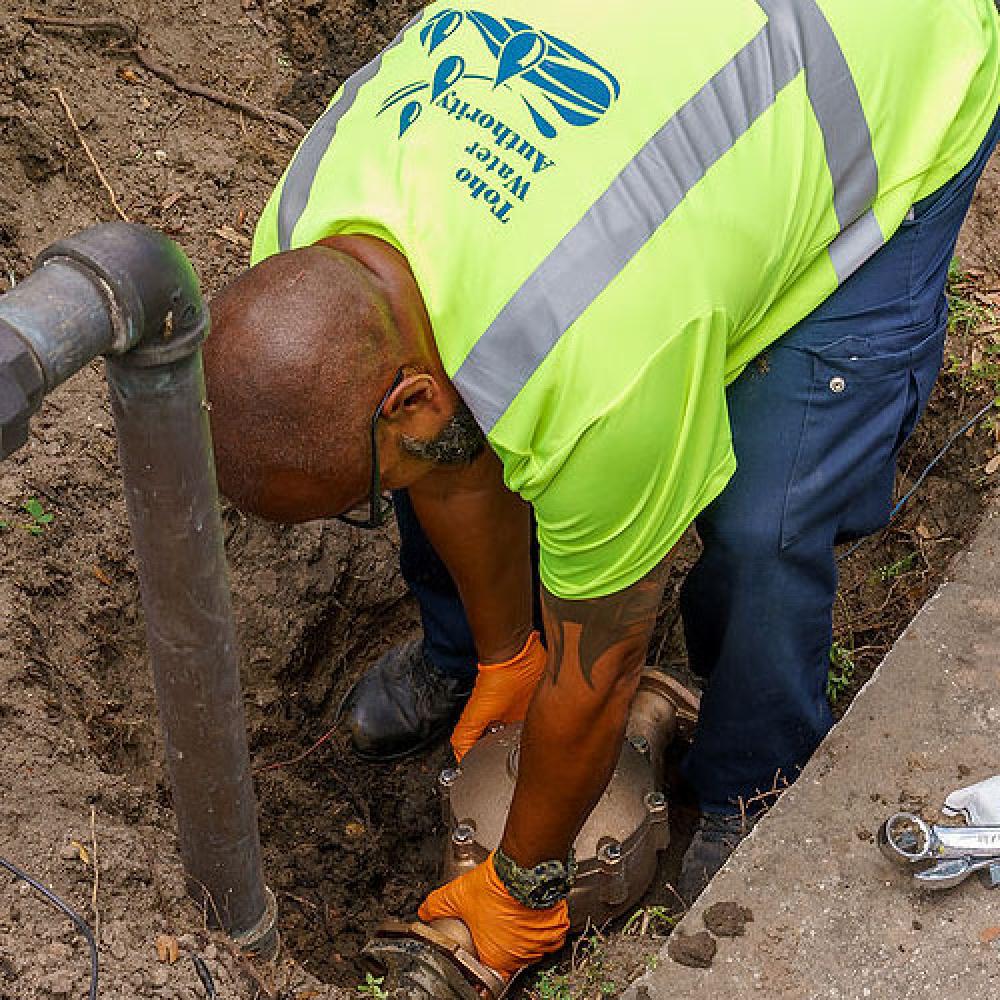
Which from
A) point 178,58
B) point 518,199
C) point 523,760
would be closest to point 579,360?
point 518,199

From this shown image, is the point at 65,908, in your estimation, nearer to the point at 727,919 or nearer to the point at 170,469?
the point at 170,469

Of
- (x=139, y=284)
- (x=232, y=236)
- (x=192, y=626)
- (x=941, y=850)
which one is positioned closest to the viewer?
(x=139, y=284)

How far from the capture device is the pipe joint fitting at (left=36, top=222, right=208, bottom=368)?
1.42 m

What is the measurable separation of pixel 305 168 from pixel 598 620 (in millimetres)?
874

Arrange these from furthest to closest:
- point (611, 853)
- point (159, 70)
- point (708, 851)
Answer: point (159, 70), point (708, 851), point (611, 853)

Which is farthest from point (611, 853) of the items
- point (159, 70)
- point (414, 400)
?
point (159, 70)

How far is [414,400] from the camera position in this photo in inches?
79.9

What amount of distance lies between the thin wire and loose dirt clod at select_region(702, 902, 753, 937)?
1.29 metres

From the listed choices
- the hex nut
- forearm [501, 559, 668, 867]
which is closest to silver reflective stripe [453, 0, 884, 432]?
forearm [501, 559, 668, 867]

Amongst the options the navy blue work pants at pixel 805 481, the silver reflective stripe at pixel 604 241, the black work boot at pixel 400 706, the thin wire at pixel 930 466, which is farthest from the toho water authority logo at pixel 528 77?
the thin wire at pixel 930 466

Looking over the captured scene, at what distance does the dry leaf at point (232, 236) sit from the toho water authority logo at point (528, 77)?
1.49 metres

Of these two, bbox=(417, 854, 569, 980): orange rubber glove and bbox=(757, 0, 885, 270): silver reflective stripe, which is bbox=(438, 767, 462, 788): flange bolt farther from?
bbox=(757, 0, 885, 270): silver reflective stripe

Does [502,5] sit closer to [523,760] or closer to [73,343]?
[73,343]

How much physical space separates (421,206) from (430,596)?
1.38m
